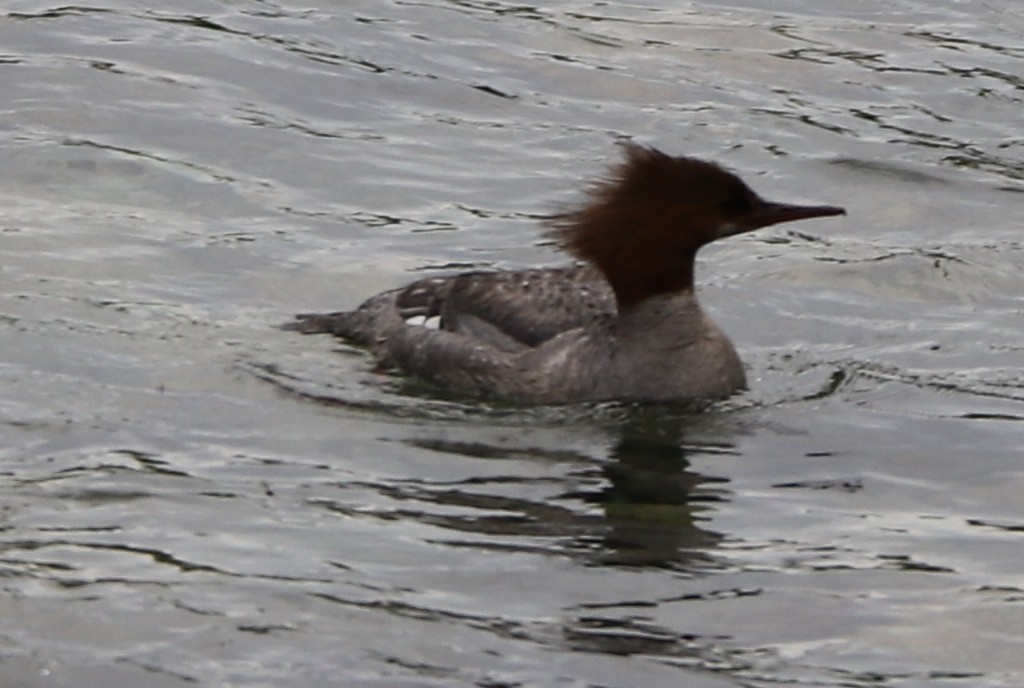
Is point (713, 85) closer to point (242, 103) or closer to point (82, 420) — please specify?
point (242, 103)

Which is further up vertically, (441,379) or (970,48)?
(970,48)

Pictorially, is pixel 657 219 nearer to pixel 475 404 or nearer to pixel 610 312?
pixel 610 312

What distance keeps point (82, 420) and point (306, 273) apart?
2.82 metres

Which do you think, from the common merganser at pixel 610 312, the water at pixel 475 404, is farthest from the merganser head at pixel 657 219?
the water at pixel 475 404

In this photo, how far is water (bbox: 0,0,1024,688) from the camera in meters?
7.72

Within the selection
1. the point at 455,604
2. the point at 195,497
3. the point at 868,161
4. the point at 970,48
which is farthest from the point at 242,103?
the point at 455,604

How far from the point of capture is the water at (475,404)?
25.3ft

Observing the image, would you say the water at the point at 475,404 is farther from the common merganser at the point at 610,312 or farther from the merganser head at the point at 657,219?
the merganser head at the point at 657,219

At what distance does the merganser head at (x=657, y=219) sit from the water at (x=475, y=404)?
675 millimetres

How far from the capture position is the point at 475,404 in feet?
35.2

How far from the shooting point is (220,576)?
8.02 m

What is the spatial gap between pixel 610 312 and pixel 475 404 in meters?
0.83

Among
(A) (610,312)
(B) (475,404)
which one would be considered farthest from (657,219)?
(B) (475,404)

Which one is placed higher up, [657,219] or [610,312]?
[657,219]
